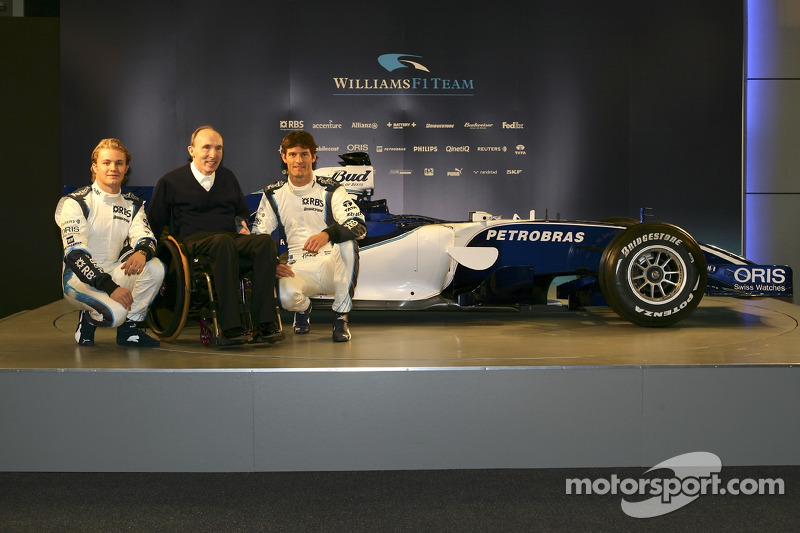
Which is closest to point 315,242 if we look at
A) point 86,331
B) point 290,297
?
point 290,297

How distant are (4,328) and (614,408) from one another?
349 centimetres

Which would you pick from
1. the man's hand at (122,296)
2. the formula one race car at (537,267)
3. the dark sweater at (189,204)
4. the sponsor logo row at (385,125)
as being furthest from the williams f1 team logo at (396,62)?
the man's hand at (122,296)

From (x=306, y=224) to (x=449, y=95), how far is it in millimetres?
4049

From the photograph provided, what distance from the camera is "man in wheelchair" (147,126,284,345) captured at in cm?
373

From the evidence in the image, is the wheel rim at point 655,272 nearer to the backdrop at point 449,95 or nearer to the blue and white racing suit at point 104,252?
the blue and white racing suit at point 104,252

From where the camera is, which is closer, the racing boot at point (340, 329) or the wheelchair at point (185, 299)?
the wheelchair at point (185, 299)

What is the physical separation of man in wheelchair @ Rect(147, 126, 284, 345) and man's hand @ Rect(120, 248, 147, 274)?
0.68ft

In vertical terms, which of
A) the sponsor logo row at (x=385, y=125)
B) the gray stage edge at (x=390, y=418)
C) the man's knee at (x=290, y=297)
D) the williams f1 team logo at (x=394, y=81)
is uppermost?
the williams f1 team logo at (x=394, y=81)

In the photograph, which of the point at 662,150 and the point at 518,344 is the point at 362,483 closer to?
the point at 518,344

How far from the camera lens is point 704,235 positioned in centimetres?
824

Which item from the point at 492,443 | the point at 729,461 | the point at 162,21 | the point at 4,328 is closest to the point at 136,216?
the point at 4,328

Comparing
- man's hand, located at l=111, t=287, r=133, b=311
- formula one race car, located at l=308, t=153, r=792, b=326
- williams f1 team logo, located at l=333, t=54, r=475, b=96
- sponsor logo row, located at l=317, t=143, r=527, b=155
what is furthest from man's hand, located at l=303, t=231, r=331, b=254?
williams f1 team logo, located at l=333, t=54, r=475, b=96

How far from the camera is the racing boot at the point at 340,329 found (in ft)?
13.3

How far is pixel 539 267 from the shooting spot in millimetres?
4832
